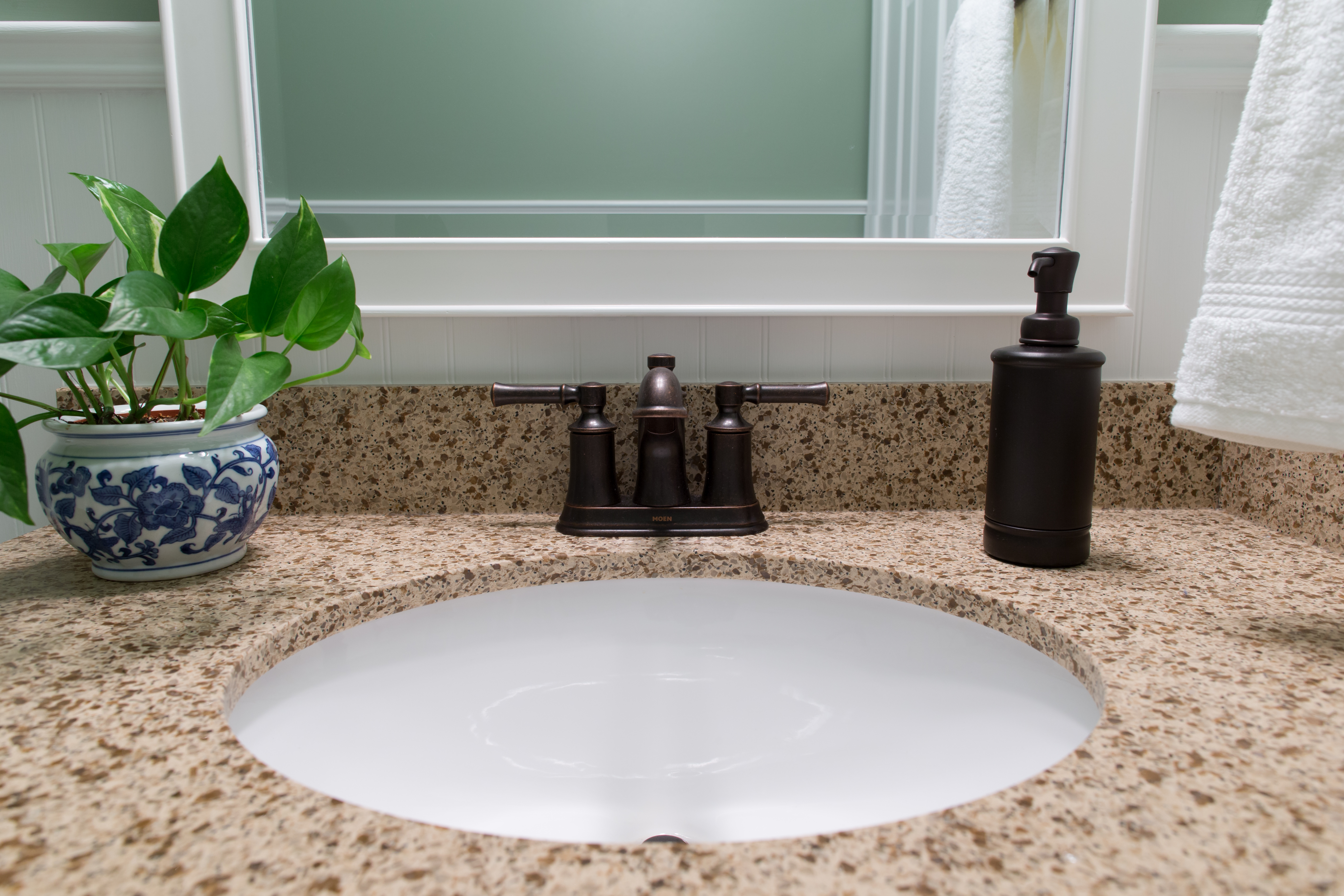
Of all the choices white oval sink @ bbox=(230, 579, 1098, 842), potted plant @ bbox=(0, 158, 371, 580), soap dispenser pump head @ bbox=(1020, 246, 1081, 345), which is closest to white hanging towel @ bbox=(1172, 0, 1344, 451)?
soap dispenser pump head @ bbox=(1020, 246, 1081, 345)

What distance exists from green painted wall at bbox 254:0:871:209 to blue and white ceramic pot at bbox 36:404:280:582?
0.34m

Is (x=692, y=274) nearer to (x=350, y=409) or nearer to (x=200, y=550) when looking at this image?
(x=350, y=409)

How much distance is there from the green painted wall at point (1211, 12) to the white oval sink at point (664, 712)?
691mm

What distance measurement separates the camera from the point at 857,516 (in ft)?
2.59

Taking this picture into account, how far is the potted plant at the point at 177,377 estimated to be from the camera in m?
0.49

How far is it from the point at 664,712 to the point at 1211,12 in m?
0.90

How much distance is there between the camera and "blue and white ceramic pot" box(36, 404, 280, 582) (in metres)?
0.55

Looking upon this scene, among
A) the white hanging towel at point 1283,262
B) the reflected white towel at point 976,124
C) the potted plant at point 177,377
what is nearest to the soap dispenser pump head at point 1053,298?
the white hanging towel at point 1283,262

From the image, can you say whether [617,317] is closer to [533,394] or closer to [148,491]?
[533,394]

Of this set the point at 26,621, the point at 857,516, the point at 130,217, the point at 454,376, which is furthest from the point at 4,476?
the point at 857,516

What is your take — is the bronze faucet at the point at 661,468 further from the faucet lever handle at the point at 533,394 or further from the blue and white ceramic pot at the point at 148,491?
the blue and white ceramic pot at the point at 148,491

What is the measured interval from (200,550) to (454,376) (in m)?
0.30

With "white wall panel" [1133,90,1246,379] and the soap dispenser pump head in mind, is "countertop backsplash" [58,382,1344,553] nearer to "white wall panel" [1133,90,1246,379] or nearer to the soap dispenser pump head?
"white wall panel" [1133,90,1246,379]

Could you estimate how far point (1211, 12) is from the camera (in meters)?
0.80
